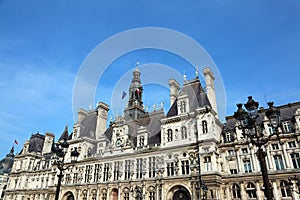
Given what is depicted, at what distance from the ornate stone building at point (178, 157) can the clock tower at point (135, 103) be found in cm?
24

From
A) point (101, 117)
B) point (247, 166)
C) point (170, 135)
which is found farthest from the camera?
point (101, 117)

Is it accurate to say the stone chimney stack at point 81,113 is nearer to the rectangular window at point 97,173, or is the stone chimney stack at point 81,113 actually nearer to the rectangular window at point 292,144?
the rectangular window at point 97,173

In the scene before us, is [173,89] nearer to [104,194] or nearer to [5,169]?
[104,194]

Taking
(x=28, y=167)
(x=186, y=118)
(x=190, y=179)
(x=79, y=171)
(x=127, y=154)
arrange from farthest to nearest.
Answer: (x=28, y=167) < (x=79, y=171) < (x=127, y=154) < (x=186, y=118) < (x=190, y=179)

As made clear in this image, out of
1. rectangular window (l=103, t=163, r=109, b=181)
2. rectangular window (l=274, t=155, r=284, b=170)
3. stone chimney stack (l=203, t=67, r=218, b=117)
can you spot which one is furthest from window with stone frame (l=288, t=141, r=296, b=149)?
rectangular window (l=103, t=163, r=109, b=181)

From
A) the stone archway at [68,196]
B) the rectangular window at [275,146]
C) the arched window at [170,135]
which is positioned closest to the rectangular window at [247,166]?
the rectangular window at [275,146]

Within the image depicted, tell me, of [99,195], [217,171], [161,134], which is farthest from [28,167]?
[217,171]

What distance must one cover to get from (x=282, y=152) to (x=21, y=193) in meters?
52.5

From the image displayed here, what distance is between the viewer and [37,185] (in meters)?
50.1

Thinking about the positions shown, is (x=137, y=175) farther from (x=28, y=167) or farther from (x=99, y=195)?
(x=28, y=167)

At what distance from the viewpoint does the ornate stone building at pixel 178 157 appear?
2830cm

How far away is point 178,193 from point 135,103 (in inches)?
930

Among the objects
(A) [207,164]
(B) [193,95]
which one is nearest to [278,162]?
(A) [207,164]

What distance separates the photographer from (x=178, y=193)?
31188 millimetres
